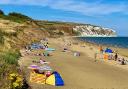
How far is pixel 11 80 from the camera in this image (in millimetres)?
16141

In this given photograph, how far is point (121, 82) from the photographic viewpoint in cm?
2689

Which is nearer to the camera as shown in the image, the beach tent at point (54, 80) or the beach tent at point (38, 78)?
the beach tent at point (54, 80)

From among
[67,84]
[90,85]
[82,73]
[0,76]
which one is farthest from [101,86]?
[0,76]

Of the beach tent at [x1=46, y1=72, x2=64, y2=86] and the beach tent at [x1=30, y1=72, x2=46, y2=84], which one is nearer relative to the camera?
the beach tent at [x1=46, y1=72, x2=64, y2=86]

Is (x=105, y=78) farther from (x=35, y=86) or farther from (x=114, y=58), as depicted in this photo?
(x=114, y=58)

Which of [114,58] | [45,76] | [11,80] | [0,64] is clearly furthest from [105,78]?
[114,58]

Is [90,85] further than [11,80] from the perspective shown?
Yes

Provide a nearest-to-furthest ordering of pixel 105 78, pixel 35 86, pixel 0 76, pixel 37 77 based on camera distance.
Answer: pixel 0 76 → pixel 35 86 → pixel 37 77 → pixel 105 78

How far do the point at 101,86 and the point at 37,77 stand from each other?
4.35m

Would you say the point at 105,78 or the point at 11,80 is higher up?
the point at 11,80

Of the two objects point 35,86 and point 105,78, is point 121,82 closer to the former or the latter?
point 105,78

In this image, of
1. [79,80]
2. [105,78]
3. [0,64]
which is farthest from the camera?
[105,78]

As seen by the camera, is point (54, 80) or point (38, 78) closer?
point (54, 80)

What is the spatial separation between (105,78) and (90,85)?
13.7 ft
